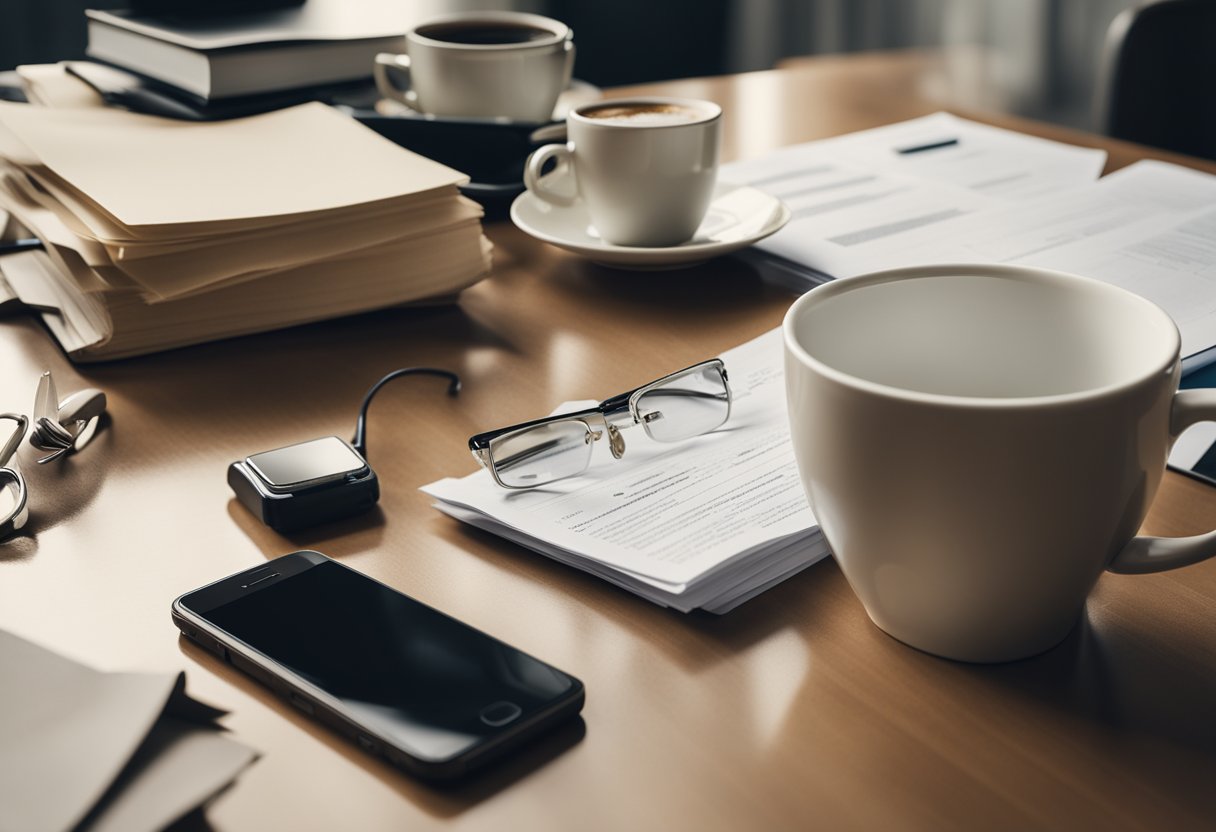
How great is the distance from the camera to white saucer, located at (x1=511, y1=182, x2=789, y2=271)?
2.78ft

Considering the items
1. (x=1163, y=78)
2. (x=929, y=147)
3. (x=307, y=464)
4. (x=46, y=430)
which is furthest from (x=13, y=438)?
(x=1163, y=78)

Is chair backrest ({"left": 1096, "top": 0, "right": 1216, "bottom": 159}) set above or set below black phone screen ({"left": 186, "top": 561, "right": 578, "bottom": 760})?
above

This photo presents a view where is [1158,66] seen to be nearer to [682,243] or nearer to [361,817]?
[682,243]

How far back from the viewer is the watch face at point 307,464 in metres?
0.56

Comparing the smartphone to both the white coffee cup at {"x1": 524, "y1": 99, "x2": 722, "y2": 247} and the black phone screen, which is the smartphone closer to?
the black phone screen

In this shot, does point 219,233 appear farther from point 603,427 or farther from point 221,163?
point 603,427

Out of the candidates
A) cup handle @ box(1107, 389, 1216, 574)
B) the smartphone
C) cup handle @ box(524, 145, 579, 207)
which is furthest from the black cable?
cup handle @ box(1107, 389, 1216, 574)

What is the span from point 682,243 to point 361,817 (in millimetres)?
598

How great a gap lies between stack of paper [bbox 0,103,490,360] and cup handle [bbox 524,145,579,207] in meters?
0.09

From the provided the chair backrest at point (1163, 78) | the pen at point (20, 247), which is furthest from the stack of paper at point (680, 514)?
the chair backrest at point (1163, 78)

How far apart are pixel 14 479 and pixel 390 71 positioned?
69cm

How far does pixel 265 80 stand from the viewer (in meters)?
1.06

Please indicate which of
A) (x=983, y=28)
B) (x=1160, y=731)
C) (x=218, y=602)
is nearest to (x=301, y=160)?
(x=218, y=602)

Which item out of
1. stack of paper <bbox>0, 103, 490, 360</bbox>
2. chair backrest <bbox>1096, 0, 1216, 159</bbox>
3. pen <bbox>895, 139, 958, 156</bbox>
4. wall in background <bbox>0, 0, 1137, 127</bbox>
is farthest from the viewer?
wall in background <bbox>0, 0, 1137, 127</bbox>
